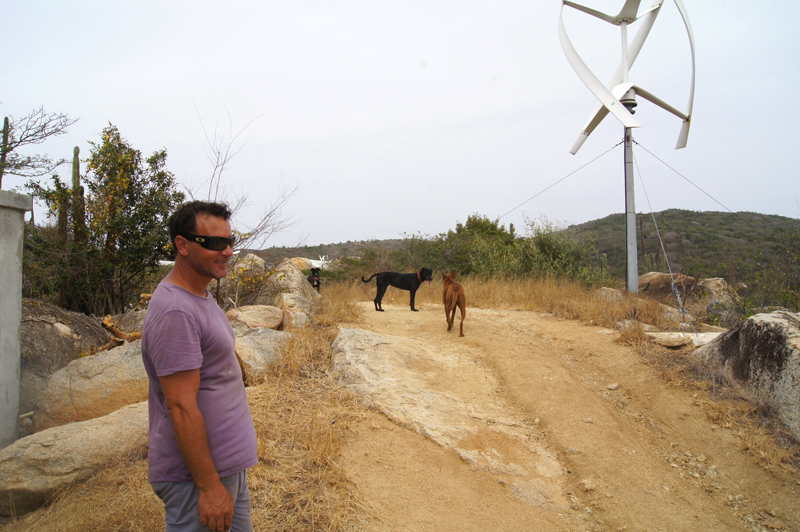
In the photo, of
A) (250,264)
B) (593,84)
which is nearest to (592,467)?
(250,264)

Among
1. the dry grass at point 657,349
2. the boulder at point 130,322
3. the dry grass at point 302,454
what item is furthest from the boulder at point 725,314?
the boulder at point 130,322

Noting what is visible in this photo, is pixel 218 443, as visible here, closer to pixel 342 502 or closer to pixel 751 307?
pixel 342 502

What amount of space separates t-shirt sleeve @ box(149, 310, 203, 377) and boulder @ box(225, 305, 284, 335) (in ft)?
16.4

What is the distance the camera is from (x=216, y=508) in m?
1.79

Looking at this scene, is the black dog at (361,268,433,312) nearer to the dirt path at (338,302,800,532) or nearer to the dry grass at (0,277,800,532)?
the dry grass at (0,277,800,532)

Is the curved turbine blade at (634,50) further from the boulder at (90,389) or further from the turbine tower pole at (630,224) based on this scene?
the boulder at (90,389)

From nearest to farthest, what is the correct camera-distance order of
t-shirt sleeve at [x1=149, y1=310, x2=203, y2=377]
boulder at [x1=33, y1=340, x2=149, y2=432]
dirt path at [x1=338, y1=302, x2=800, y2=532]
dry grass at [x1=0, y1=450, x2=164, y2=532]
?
t-shirt sleeve at [x1=149, y1=310, x2=203, y2=377], dry grass at [x1=0, y1=450, x2=164, y2=532], dirt path at [x1=338, y1=302, x2=800, y2=532], boulder at [x1=33, y1=340, x2=149, y2=432]

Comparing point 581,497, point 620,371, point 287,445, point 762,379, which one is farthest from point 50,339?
point 762,379

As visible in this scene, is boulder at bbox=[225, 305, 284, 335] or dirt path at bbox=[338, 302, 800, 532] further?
boulder at bbox=[225, 305, 284, 335]

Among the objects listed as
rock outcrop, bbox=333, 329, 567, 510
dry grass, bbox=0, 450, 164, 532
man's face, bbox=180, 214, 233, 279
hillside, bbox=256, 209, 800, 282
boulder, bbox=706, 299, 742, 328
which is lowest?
dry grass, bbox=0, 450, 164, 532

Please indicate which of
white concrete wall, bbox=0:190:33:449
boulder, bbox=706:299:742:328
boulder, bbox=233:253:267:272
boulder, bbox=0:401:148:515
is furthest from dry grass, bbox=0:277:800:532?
boulder, bbox=706:299:742:328

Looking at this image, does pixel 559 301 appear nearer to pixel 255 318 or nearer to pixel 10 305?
pixel 255 318

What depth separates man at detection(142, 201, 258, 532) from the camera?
5.70ft

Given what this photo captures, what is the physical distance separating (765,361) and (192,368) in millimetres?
5379
